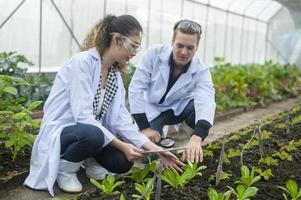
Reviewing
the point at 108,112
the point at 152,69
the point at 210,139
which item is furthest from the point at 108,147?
the point at 210,139

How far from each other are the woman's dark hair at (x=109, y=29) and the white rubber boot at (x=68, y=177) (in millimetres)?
802

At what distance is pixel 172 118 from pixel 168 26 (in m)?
6.32

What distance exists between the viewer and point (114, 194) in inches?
104

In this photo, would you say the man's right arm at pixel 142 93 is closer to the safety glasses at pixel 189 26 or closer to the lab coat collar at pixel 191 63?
the lab coat collar at pixel 191 63

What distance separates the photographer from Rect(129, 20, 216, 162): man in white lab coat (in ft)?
11.4

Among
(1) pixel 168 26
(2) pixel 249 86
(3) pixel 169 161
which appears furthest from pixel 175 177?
(1) pixel 168 26

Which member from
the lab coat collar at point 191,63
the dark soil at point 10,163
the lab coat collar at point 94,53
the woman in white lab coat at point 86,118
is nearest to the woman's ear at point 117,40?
the woman in white lab coat at point 86,118

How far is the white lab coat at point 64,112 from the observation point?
2.88 metres

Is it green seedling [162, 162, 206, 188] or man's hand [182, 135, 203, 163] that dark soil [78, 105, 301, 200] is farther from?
man's hand [182, 135, 203, 163]

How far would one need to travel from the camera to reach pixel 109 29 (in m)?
3.05

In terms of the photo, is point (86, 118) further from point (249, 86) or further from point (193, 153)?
point (249, 86)

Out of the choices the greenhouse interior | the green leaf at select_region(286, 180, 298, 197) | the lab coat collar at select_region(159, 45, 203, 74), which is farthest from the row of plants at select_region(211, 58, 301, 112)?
the green leaf at select_region(286, 180, 298, 197)

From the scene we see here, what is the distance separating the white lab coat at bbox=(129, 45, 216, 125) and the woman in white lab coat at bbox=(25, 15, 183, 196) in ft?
→ 2.03

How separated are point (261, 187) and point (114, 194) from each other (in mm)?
939
